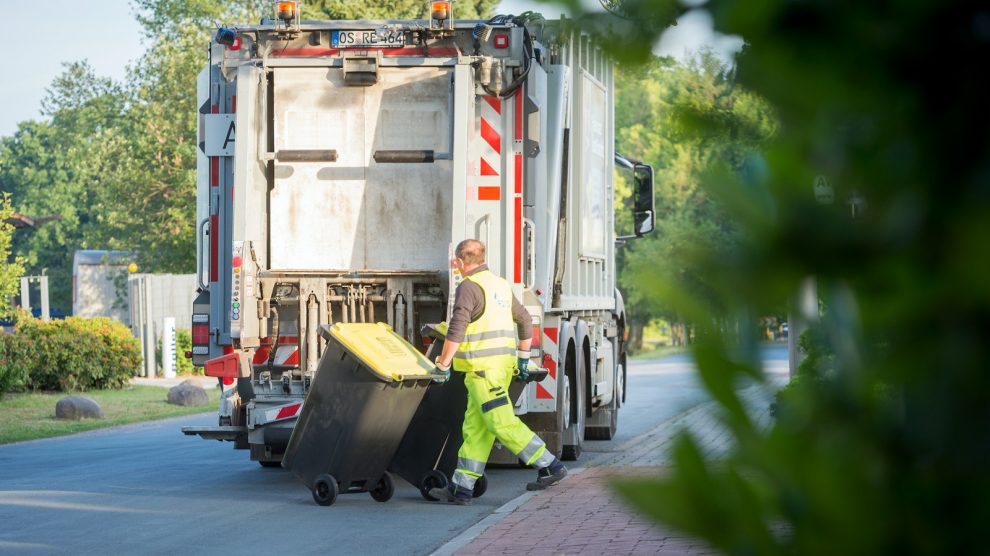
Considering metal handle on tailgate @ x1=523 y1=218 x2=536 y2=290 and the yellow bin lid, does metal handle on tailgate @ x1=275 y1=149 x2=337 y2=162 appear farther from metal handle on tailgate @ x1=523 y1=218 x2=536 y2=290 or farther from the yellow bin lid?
the yellow bin lid

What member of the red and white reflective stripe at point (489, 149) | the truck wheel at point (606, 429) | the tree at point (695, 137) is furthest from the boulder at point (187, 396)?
the tree at point (695, 137)

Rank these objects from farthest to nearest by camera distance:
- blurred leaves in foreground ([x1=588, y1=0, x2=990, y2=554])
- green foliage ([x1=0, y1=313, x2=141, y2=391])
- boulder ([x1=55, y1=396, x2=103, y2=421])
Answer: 1. green foliage ([x1=0, y1=313, x2=141, y2=391])
2. boulder ([x1=55, y1=396, x2=103, y2=421])
3. blurred leaves in foreground ([x1=588, y1=0, x2=990, y2=554])

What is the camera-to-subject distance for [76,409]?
62.3ft

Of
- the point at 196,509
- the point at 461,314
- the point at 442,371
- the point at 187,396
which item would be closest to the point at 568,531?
the point at 442,371

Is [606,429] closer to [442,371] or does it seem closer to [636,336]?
[442,371]

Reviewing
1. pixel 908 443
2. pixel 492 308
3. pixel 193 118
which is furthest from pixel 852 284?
pixel 193 118

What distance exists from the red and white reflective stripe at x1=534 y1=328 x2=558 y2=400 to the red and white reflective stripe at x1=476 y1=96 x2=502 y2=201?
3.97 feet

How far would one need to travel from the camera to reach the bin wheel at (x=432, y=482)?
9.96 meters

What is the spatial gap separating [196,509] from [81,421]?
9.64 meters

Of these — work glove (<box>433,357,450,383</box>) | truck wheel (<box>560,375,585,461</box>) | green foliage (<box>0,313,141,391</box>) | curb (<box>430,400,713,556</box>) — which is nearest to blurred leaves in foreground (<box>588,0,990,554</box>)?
curb (<box>430,400,713,556</box>)

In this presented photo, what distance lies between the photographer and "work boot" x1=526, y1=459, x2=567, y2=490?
33.3ft

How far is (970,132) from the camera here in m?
1.06

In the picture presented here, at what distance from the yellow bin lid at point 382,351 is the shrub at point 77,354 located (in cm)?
→ 1443

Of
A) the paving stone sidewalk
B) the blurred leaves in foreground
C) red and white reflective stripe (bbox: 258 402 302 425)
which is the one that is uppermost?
the blurred leaves in foreground
